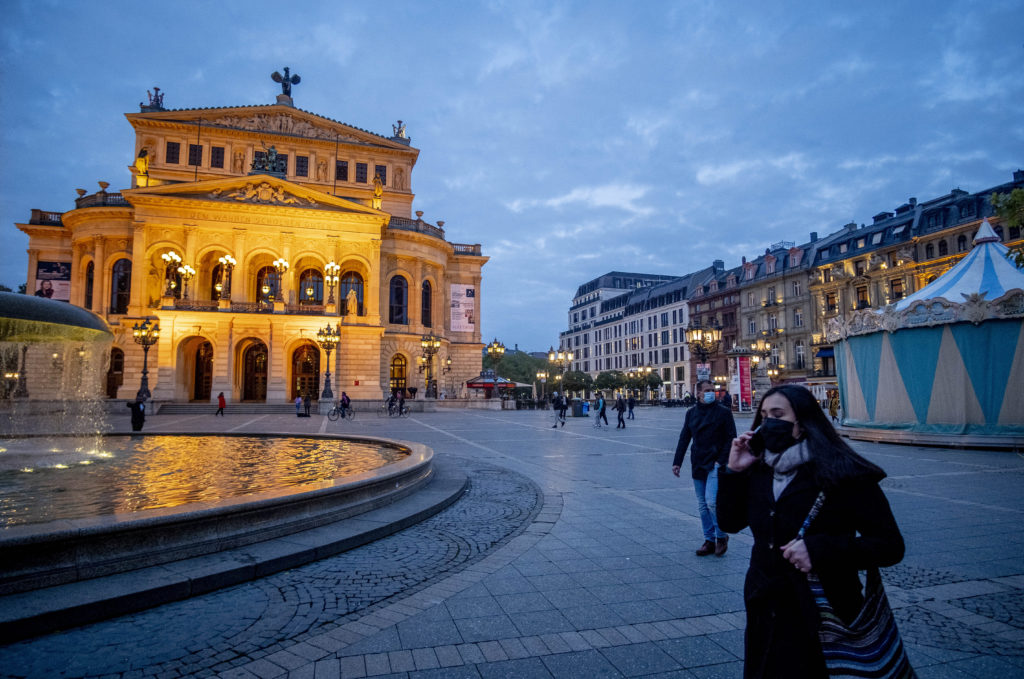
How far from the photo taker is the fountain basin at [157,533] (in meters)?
3.85

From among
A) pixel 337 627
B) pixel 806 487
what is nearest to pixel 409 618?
pixel 337 627

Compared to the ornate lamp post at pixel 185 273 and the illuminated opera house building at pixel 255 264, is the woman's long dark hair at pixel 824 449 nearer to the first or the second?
the illuminated opera house building at pixel 255 264

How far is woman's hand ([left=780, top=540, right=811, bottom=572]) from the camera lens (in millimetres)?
1844

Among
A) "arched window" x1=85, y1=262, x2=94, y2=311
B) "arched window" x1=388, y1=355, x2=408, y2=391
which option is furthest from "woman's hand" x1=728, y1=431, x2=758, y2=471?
"arched window" x1=85, y1=262, x2=94, y2=311

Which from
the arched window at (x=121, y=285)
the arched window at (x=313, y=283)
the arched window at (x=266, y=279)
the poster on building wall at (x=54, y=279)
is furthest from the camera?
the arched window at (x=313, y=283)


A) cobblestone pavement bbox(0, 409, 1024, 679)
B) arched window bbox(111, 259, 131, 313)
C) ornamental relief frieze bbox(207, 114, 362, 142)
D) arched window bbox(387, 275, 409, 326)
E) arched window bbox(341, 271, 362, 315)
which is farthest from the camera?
arched window bbox(387, 275, 409, 326)

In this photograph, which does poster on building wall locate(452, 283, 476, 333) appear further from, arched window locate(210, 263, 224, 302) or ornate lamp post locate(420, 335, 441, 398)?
arched window locate(210, 263, 224, 302)

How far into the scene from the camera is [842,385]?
19.1m

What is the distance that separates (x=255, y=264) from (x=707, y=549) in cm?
4025

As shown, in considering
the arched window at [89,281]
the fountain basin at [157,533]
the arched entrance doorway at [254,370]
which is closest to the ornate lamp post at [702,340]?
the fountain basin at [157,533]

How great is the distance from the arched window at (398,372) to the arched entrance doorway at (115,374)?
60.6ft

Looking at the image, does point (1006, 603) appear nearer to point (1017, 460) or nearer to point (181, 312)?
point (1017, 460)

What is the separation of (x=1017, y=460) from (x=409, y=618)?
14.5 meters

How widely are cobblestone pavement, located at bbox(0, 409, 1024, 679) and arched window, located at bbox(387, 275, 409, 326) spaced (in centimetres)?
3842
